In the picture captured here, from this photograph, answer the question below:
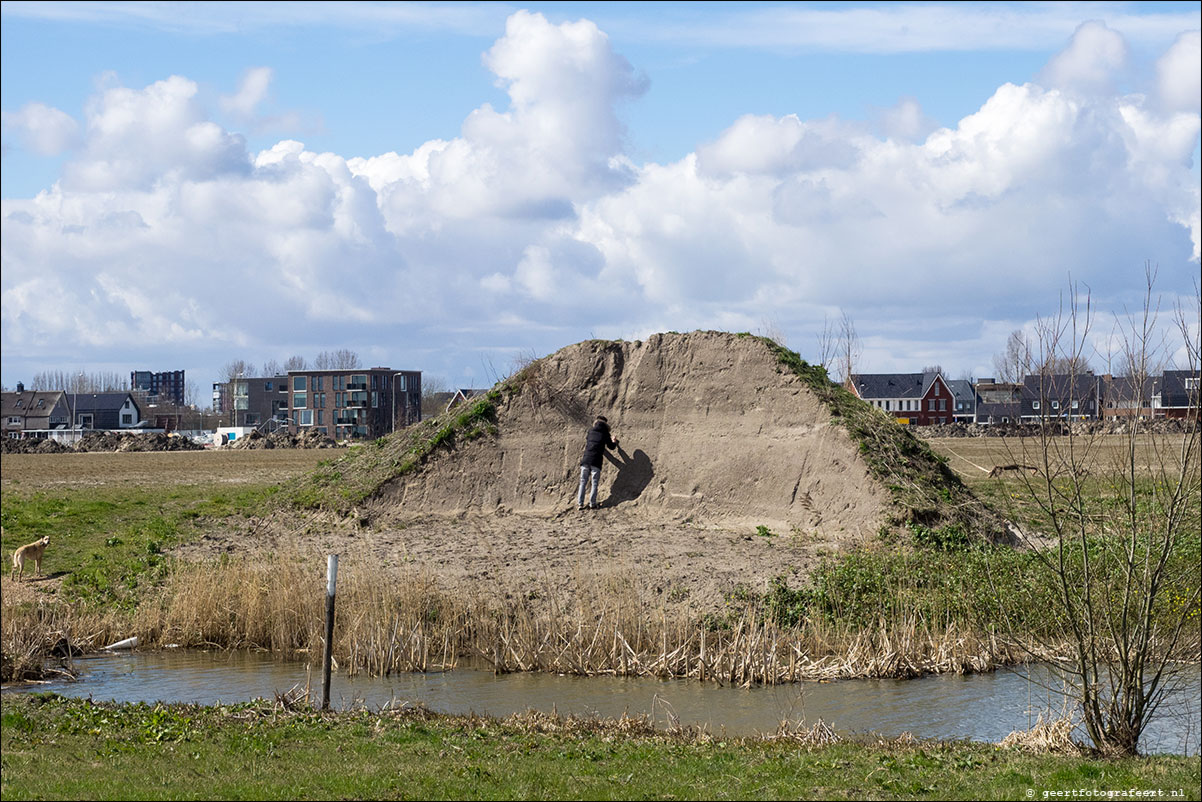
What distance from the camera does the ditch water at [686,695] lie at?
1316 centimetres

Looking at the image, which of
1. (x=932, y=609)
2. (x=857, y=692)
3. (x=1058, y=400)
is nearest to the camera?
(x=1058, y=400)

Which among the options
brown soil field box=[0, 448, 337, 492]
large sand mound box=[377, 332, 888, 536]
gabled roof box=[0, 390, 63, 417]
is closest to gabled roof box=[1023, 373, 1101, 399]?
large sand mound box=[377, 332, 888, 536]

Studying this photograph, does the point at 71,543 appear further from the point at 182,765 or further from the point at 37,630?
the point at 182,765

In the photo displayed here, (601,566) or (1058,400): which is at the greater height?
(1058,400)

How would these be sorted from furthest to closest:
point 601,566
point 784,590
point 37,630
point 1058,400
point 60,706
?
point 601,566 → point 784,590 → point 37,630 → point 60,706 → point 1058,400

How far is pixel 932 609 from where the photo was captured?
17.1 metres

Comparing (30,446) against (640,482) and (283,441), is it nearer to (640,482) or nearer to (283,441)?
(283,441)

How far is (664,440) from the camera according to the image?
90.8 feet

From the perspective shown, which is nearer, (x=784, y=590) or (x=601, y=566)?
(x=784, y=590)

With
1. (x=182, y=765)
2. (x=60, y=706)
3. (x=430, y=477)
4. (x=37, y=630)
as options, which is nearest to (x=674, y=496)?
(x=430, y=477)

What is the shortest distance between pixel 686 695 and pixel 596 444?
12.2m

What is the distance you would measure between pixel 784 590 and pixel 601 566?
3639 millimetres

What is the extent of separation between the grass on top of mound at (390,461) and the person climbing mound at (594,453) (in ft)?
9.57

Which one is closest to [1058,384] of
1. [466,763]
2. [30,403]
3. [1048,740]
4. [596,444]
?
[1048,740]
